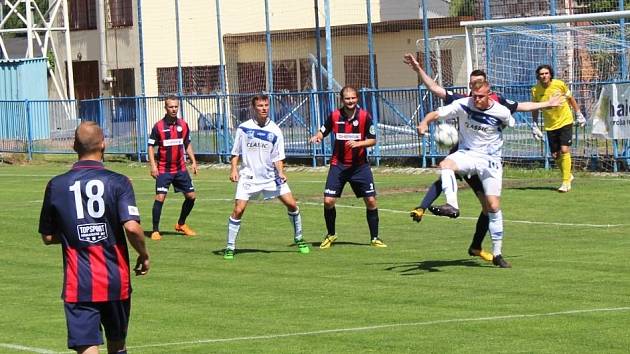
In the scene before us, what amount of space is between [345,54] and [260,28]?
760 cm

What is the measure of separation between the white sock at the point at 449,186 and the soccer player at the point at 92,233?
6171 mm

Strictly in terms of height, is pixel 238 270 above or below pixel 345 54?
below

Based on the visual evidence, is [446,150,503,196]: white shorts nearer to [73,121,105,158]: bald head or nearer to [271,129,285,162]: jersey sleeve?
[271,129,285,162]: jersey sleeve

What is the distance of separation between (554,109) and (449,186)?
32.8 feet

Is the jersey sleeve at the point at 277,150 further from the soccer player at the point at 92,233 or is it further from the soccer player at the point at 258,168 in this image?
the soccer player at the point at 92,233

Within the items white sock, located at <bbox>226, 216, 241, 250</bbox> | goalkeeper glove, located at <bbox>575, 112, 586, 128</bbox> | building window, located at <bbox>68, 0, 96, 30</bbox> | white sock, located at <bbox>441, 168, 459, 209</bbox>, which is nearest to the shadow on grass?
white sock, located at <bbox>441, 168, 459, 209</bbox>

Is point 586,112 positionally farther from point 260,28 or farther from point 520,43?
point 260,28

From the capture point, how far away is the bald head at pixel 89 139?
8.41 metres

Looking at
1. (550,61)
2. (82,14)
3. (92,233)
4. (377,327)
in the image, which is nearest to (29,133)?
(82,14)

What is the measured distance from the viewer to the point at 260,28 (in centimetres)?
4953

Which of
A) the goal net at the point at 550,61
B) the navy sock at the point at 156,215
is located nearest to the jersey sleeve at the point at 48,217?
the navy sock at the point at 156,215

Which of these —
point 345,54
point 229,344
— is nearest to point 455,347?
point 229,344

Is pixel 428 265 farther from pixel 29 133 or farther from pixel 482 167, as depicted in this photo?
pixel 29 133

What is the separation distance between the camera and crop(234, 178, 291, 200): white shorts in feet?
57.3
